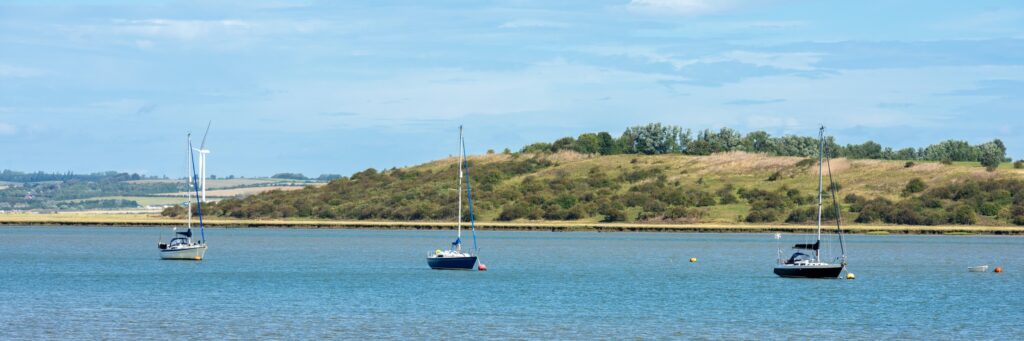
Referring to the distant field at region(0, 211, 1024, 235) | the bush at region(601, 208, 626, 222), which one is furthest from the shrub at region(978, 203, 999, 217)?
the bush at region(601, 208, 626, 222)

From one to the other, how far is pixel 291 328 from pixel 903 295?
36044 mm

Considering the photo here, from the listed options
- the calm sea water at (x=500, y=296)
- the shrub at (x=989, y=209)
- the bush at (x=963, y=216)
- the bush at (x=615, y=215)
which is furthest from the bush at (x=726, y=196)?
the calm sea water at (x=500, y=296)

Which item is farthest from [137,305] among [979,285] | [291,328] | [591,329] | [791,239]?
[791,239]

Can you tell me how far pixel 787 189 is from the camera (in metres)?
Answer: 191

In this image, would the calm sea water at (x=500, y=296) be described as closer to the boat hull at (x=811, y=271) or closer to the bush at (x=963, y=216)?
the boat hull at (x=811, y=271)

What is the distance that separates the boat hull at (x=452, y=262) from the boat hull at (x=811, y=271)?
18.8 metres

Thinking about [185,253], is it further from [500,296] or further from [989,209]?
[989,209]

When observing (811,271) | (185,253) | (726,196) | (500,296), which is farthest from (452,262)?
(726,196)

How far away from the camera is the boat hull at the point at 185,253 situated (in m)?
98.9

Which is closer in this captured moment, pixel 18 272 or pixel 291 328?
pixel 291 328

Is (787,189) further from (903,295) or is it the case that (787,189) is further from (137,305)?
(137,305)

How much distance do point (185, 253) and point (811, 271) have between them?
145ft

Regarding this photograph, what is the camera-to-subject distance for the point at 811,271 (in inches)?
3290

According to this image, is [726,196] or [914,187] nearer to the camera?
[914,187]
